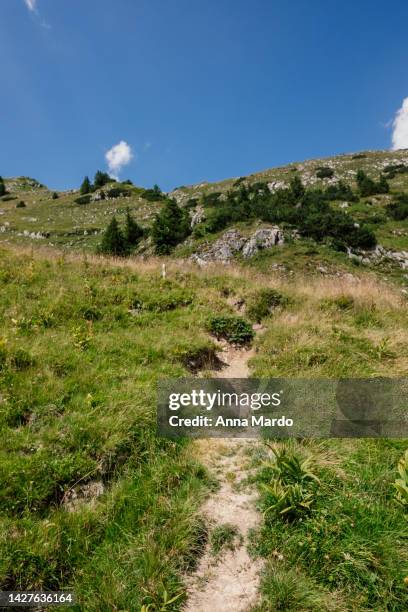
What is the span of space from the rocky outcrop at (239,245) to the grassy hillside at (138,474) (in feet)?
61.2

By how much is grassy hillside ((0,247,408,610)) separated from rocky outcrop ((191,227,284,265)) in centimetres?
1865

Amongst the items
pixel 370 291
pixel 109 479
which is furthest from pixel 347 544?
pixel 370 291

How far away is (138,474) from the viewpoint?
4340 millimetres

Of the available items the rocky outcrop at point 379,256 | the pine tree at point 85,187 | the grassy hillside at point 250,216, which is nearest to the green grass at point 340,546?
the grassy hillside at point 250,216

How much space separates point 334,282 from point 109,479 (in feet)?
34.1

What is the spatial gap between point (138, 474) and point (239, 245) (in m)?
24.9

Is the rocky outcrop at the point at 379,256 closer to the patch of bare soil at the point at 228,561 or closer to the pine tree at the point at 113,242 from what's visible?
the pine tree at the point at 113,242

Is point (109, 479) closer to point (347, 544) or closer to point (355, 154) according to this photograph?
point (347, 544)

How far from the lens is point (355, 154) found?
79.0m

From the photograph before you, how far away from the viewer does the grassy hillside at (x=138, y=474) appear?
3092 mm

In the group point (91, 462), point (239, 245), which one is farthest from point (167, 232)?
point (91, 462)

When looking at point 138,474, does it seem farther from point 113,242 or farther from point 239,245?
point 113,242

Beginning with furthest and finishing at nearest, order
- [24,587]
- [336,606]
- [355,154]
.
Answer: [355,154], [24,587], [336,606]

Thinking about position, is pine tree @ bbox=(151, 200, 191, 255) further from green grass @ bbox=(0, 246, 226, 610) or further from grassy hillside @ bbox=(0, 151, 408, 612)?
green grass @ bbox=(0, 246, 226, 610)
